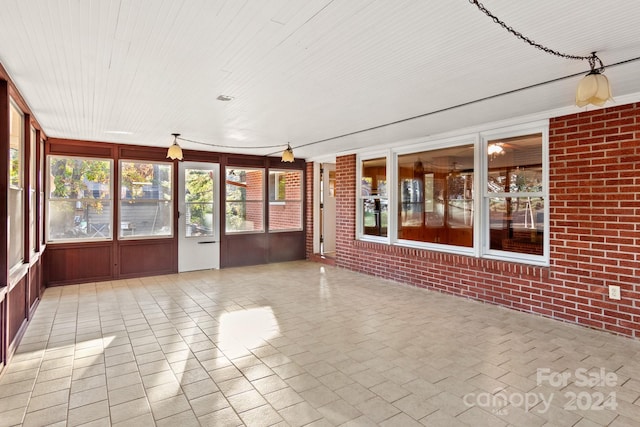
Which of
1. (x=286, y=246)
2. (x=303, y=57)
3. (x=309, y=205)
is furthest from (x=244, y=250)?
(x=303, y=57)

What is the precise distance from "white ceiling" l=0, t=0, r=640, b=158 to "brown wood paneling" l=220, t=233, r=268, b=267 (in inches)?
135

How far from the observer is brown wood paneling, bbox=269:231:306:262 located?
799 centimetres

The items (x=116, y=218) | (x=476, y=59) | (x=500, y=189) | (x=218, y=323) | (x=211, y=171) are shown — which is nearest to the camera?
(x=476, y=59)

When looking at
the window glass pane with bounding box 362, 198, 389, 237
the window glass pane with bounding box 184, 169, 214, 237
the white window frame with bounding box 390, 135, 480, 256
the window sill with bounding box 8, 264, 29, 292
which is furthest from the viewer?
the window glass pane with bounding box 184, 169, 214, 237

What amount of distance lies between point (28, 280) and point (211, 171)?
3.66 metres

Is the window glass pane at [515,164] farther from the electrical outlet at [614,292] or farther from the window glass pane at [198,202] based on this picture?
the window glass pane at [198,202]

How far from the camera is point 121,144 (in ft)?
20.6

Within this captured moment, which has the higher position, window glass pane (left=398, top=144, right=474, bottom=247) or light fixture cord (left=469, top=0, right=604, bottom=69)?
light fixture cord (left=469, top=0, right=604, bottom=69)

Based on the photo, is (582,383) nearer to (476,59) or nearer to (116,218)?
(476,59)

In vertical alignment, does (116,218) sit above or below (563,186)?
below

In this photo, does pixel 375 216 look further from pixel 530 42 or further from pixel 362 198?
pixel 530 42

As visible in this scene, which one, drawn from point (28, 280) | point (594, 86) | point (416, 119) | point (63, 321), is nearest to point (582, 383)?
point (594, 86)

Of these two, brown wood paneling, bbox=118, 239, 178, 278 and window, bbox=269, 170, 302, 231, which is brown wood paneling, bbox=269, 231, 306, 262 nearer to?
window, bbox=269, 170, 302, 231

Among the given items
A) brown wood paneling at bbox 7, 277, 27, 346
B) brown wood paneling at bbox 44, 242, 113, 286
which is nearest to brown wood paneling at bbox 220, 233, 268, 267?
brown wood paneling at bbox 44, 242, 113, 286
